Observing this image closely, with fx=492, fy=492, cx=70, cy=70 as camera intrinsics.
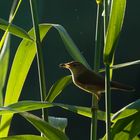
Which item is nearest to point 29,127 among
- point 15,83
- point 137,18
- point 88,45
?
point 88,45

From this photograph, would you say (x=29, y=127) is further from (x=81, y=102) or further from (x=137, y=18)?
(x=137, y=18)

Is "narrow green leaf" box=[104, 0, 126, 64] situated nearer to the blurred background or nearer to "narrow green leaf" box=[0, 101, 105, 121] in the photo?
"narrow green leaf" box=[0, 101, 105, 121]

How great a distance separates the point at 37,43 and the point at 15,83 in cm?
13

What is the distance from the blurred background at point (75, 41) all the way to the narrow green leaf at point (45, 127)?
1032mm

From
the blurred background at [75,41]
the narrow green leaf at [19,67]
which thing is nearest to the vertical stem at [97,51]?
the narrow green leaf at [19,67]

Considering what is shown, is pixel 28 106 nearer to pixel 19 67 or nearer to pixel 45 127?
pixel 45 127

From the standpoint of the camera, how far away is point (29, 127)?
1847mm

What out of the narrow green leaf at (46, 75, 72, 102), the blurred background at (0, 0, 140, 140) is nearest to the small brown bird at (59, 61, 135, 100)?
the narrow green leaf at (46, 75, 72, 102)

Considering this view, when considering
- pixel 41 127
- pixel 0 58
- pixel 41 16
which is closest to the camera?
pixel 41 127

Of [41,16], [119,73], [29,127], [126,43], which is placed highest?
[41,16]

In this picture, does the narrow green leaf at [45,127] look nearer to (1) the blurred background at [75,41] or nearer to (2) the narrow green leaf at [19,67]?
(2) the narrow green leaf at [19,67]

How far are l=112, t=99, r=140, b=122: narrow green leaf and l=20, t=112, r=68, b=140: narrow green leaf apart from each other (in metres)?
0.09

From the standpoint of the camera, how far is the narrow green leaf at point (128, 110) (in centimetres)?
74

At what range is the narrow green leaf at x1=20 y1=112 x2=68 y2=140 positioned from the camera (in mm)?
726
